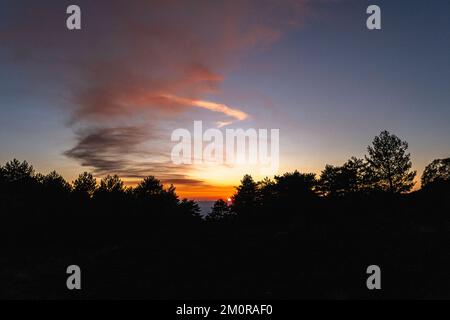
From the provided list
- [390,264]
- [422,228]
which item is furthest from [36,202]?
[422,228]

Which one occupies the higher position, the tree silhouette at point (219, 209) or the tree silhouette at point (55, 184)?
the tree silhouette at point (55, 184)

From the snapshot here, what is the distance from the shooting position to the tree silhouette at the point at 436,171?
45.5m

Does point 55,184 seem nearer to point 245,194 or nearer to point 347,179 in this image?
point 245,194

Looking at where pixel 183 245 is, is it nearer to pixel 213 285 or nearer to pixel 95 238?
pixel 213 285

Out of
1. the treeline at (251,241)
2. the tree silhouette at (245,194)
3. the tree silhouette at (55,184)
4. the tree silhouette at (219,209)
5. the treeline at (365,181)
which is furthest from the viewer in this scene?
the tree silhouette at (219,209)

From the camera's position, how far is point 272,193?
62875 mm

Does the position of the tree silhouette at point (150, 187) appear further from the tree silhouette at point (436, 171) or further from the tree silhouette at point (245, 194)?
the tree silhouette at point (436, 171)

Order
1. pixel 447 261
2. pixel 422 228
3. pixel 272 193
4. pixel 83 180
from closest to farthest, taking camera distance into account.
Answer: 1. pixel 447 261
2. pixel 422 228
3. pixel 272 193
4. pixel 83 180

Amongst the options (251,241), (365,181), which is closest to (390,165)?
(365,181)

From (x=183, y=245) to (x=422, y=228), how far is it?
2407 cm

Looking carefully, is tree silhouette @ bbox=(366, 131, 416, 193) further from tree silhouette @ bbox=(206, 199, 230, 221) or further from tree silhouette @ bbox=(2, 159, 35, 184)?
tree silhouette @ bbox=(2, 159, 35, 184)

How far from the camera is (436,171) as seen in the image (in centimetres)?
4631

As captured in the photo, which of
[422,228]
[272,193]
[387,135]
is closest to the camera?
[422,228]

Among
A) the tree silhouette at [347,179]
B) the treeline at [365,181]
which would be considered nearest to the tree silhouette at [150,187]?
the treeline at [365,181]
